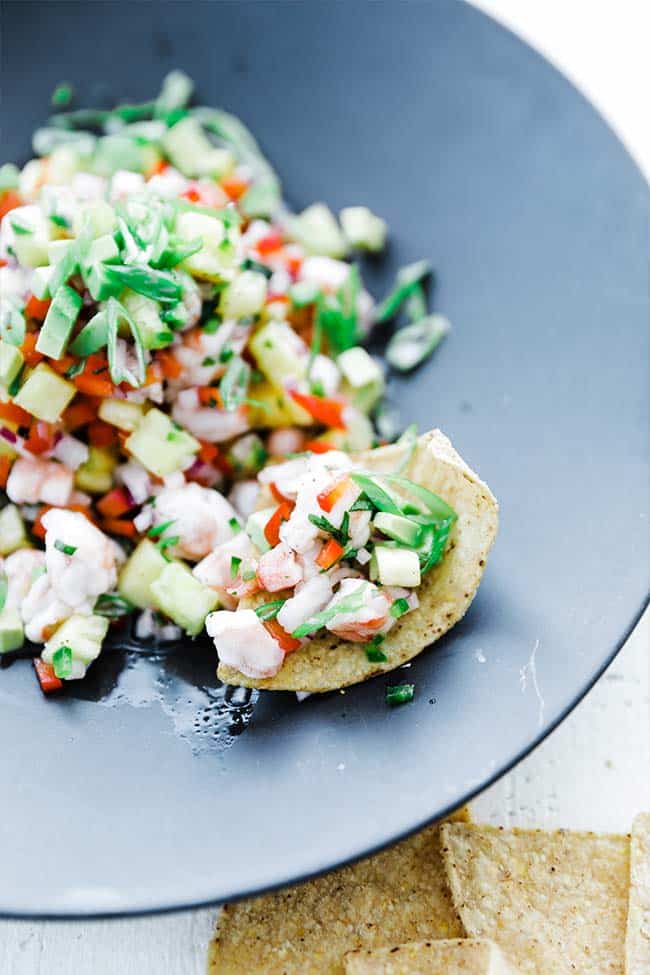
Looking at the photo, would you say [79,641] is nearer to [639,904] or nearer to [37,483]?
[37,483]

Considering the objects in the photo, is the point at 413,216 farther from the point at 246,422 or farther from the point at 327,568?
the point at 327,568

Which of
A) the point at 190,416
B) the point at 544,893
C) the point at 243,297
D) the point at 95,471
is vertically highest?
the point at 243,297

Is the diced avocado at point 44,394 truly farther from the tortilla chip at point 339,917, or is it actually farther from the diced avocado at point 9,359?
the tortilla chip at point 339,917

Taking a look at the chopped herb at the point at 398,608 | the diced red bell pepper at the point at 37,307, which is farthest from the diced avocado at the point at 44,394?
the chopped herb at the point at 398,608

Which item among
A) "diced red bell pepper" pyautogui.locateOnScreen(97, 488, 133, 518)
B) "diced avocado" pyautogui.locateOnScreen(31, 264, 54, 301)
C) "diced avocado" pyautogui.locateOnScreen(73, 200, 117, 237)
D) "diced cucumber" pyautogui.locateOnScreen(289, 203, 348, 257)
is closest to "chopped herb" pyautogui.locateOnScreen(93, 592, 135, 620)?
"diced red bell pepper" pyautogui.locateOnScreen(97, 488, 133, 518)

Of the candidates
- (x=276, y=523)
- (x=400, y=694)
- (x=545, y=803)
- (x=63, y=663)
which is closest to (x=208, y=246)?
(x=276, y=523)

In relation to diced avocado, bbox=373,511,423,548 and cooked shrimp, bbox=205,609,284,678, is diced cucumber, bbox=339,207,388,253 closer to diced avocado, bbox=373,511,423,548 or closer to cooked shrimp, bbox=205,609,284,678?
diced avocado, bbox=373,511,423,548

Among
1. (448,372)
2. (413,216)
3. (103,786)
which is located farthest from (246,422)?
(103,786)
